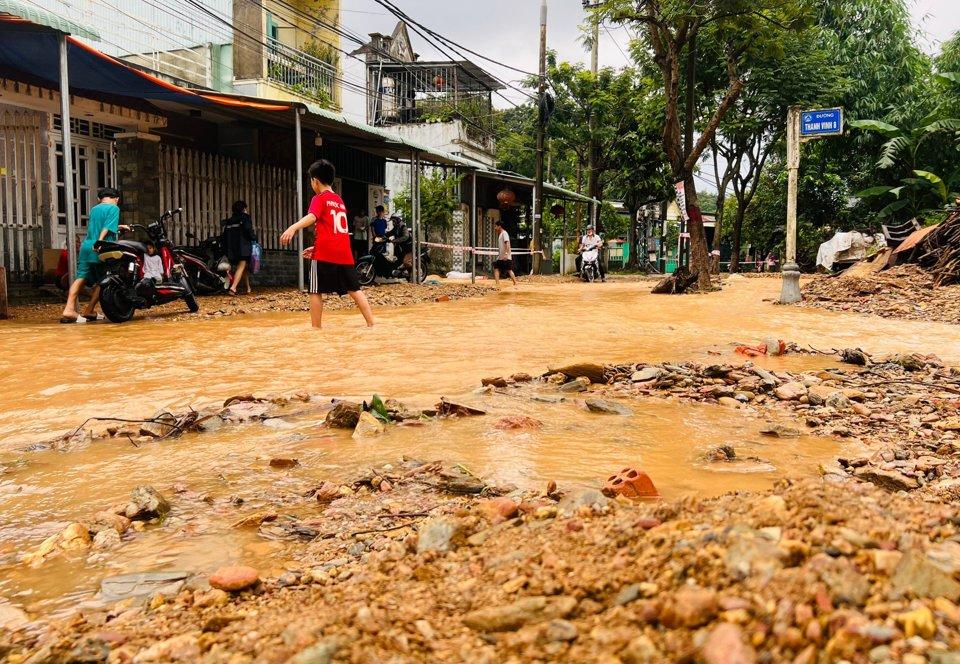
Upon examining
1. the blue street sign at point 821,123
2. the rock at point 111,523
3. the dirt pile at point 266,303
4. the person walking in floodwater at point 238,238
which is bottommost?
the rock at point 111,523

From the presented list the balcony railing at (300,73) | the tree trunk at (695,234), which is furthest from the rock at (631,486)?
the balcony railing at (300,73)

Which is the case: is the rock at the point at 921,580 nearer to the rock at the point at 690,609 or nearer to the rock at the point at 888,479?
the rock at the point at 690,609

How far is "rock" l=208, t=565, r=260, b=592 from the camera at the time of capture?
1665 mm

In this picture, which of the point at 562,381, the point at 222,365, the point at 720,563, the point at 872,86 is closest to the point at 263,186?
the point at 222,365

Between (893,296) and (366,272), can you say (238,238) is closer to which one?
(366,272)

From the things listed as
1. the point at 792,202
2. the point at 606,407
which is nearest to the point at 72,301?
the point at 606,407

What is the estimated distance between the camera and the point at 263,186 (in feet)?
45.8

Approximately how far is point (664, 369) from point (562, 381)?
2.49ft

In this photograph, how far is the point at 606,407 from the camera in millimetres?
3738

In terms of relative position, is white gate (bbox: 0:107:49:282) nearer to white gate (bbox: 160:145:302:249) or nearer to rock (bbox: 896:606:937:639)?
white gate (bbox: 160:145:302:249)

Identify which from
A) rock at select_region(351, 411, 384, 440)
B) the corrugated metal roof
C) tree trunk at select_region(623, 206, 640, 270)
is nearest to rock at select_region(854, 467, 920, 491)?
rock at select_region(351, 411, 384, 440)

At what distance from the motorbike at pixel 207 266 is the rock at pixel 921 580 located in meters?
10.4

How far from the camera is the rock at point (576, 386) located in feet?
14.3

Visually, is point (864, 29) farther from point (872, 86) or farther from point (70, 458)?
point (70, 458)
